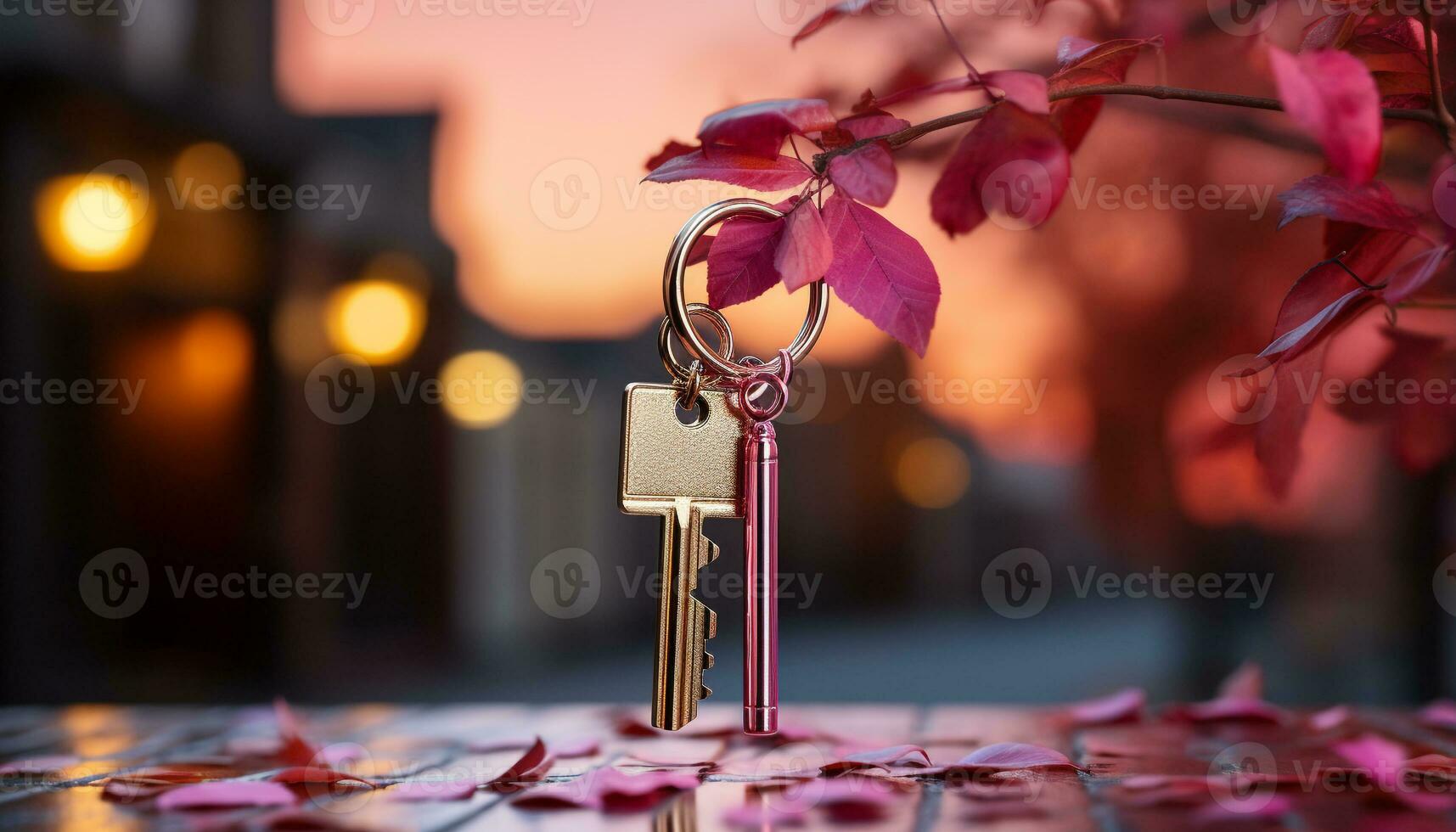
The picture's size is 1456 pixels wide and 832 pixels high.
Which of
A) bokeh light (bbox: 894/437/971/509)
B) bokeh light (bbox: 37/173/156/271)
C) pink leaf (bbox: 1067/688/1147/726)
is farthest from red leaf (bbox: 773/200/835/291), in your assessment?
bokeh light (bbox: 37/173/156/271)

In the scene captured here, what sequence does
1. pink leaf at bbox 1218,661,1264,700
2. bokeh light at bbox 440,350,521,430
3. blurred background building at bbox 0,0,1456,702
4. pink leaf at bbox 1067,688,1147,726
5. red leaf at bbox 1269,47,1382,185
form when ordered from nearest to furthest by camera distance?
red leaf at bbox 1269,47,1382,185 → pink leaf at bbox 1067,688,1147,726 → pink leaf at bbox 1218,661,1264,700 → blurred background building at bbox 0,0,1456,702 → bokeh light at bbox 440,350,521,430

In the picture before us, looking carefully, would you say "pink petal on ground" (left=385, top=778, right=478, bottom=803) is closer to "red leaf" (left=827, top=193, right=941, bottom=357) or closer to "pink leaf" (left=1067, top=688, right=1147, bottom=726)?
"red leaf" (left=827, top=193, right=941, bottom=357)

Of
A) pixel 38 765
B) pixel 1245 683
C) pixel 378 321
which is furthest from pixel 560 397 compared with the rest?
pixel 1245 683

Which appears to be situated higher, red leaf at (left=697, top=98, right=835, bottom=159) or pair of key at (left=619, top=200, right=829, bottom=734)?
red leaf at (left=697, top=98, right=835, bottom=159)

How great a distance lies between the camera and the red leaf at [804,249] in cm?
41

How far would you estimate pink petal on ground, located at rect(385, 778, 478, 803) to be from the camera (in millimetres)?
531

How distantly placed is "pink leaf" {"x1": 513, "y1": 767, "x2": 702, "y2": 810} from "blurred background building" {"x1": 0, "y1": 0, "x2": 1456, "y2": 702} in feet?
1.81

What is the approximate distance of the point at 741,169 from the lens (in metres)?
0.44

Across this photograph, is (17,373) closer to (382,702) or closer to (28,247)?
(28,247)

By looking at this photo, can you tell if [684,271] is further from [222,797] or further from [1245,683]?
[1245,683]

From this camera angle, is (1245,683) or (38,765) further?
(1245,683)

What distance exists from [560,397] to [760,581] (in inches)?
30.2

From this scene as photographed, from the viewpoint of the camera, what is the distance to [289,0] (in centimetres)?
125

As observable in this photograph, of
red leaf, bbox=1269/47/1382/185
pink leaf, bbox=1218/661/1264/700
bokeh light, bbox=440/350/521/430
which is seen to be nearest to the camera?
red leaf, bbox=1269/47/1382/185
